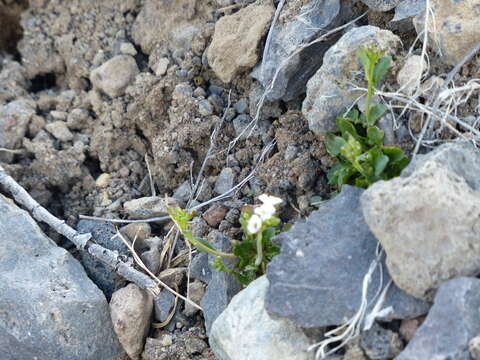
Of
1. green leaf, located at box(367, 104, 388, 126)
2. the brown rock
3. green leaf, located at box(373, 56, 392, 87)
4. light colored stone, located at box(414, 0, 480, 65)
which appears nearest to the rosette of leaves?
the brown rock

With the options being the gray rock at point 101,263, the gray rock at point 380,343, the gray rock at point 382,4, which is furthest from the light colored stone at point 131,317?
the gray rock at point 382,4

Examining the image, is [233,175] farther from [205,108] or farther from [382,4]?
[382,4]

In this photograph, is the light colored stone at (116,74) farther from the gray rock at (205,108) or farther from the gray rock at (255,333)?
the gray rock at (255,333)

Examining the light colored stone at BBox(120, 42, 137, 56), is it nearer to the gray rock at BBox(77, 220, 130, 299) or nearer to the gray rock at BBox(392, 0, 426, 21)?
the gray rock at BBox(77, 220, 130, 299)

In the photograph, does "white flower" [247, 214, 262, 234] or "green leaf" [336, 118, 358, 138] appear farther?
"green leaf" [336, 118, 358, 138]

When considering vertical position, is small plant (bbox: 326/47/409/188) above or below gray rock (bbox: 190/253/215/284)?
above

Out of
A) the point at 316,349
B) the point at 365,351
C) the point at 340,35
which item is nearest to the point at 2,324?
the point at 316,349

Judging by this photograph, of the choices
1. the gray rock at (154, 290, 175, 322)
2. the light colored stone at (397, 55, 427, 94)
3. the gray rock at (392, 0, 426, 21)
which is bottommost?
the gray rock at (154, 290, 175, 322)
